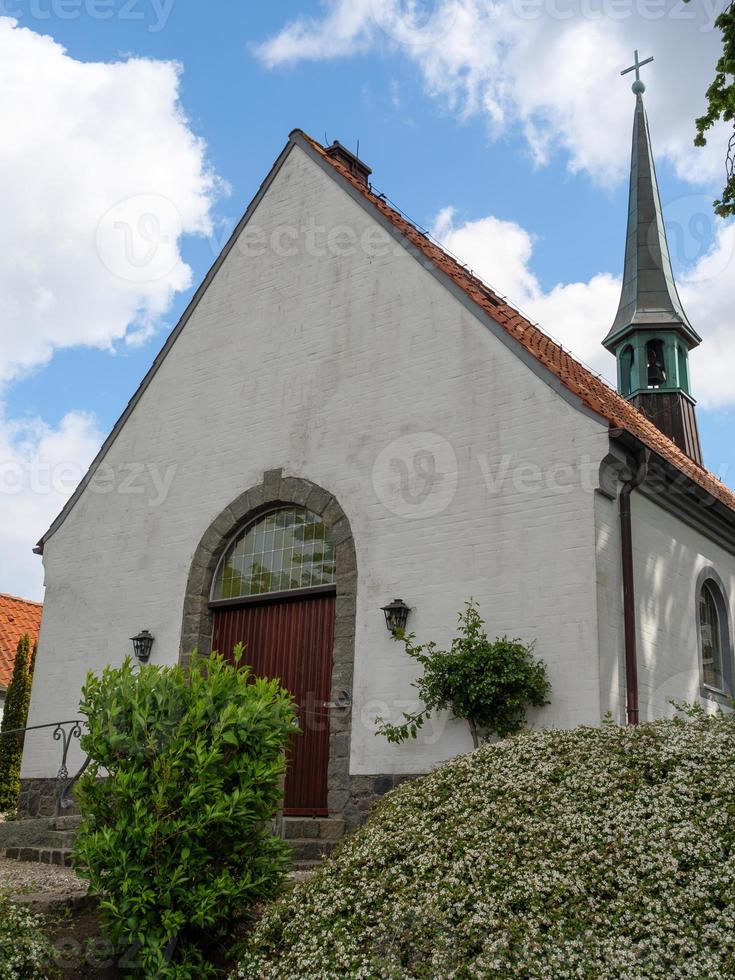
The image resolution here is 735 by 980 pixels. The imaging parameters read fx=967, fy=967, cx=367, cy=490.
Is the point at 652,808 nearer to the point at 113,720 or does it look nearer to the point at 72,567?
the point at 113,720

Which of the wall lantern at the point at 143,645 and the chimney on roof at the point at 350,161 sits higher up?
the chimney on roof at the point at 350,161

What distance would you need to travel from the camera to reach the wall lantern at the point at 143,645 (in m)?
11.7

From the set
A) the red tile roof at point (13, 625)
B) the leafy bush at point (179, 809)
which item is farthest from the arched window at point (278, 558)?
the red tile roof at point (13, 625)

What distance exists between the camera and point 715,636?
11797 mm

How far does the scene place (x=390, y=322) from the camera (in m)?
11.0

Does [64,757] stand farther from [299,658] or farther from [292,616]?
[292,616]

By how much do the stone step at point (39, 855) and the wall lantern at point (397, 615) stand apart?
12.1 feet

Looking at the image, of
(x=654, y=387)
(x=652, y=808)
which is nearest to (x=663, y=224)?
(x=654, y=387)

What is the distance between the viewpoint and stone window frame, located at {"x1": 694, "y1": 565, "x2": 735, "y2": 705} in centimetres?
1108

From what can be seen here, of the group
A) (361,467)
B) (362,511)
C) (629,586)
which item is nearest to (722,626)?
(629,586)

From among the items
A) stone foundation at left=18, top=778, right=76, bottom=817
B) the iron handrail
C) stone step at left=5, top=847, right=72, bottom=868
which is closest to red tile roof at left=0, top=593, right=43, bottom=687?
stone foundation at left=18, top=778, right=76, bottom=817

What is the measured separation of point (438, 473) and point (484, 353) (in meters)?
1.35

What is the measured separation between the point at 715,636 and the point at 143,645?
22.9 ft

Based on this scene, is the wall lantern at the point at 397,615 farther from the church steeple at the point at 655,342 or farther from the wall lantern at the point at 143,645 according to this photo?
the church steeple at the point at 655,342
